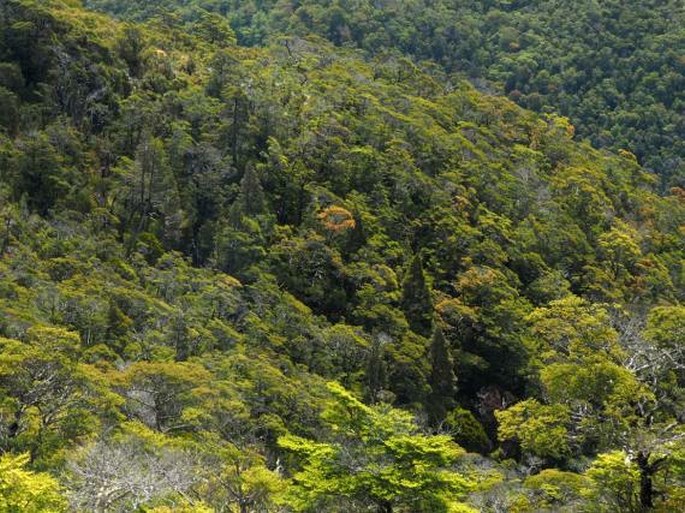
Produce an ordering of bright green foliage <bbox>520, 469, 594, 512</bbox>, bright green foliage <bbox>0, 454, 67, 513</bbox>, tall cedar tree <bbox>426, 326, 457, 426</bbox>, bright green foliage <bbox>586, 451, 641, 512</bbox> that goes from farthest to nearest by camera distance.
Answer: tall cedar tree <bbox>426, 326, 457, 426</bbox>
bright green foliage <bbox>520, 469, 594, 512</bbox>
bright green foliage <bbox>586, 451, 641, 512</bbox>
bright green foliage <bbox>0, 454, 67, 513</bbox>

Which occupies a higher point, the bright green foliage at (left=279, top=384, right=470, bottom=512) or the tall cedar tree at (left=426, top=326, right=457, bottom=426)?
the bright green foliage at (left=279, top=384, right=470, bottom=512)

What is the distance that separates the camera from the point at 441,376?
1944 inches

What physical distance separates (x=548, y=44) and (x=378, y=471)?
116 m

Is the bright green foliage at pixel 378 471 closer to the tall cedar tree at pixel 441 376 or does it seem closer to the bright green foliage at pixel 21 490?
the bright green foliage at pixel 21 490

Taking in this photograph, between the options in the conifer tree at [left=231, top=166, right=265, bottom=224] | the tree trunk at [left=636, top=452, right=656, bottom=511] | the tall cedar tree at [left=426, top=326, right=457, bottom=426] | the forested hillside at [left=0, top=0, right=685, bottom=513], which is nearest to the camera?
the tree trunk at [left=636, top=452, right=656, bottom=511]

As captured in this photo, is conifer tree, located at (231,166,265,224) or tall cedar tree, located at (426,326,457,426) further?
conifer tree, located at (231,166,265,224)

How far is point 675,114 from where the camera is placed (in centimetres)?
11581

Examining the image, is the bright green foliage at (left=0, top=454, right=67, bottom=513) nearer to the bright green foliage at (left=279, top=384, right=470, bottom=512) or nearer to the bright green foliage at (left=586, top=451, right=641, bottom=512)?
the bright green foliage at (left=279, top=384, right=470, bottom=512)

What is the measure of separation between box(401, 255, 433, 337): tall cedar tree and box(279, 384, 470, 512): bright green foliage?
102 ft

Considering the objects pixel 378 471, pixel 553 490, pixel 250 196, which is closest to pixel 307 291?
pixel 250 196

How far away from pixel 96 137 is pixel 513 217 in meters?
31.7

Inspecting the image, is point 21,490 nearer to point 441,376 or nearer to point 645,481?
point 645,481

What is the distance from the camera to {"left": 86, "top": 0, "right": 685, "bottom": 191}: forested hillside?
114875mm

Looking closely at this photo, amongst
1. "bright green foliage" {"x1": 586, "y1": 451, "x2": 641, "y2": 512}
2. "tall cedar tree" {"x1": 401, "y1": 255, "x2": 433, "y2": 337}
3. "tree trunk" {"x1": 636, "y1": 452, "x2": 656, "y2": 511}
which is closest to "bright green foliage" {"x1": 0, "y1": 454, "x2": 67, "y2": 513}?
"bright green foliage" {"x1": 586, "y1": 451, "x2": 641, "y2": 512}
